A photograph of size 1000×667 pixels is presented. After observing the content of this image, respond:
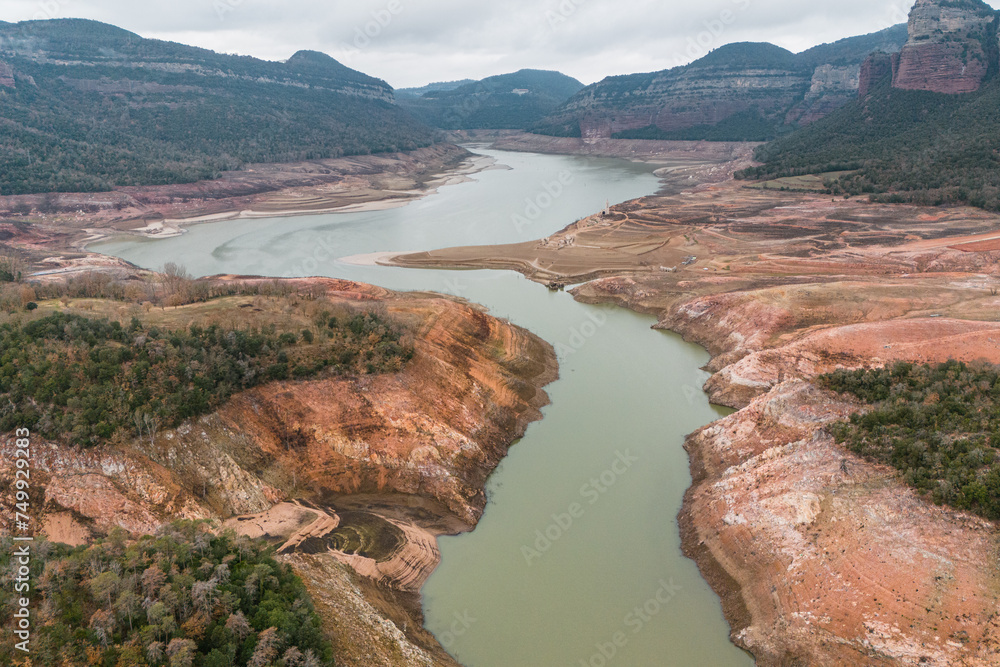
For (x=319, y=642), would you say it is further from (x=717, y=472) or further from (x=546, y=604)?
(x=717, y=472)

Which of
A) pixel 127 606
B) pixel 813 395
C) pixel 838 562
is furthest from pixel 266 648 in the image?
pixel 813 395

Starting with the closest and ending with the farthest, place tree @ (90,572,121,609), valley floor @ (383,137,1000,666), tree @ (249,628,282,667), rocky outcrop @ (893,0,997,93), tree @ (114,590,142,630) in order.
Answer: tree @ (114,590,142,630), tree @ (249,628,282,667), tree @ (90,572,121,609), valley floor @ (383,137,1000,666), rocky outcrop @ (893,0,997,93)

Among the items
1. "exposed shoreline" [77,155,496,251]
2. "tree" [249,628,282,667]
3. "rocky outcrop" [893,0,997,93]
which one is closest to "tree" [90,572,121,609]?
"tree" [249,628,282,667]

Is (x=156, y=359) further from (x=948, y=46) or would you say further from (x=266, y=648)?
(x=948, y=46)

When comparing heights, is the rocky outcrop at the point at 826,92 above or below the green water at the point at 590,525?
above

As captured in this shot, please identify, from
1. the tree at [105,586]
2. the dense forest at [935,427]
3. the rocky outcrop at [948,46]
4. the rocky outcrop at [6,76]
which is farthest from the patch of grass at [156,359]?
the rocky outcrop at [6,76]

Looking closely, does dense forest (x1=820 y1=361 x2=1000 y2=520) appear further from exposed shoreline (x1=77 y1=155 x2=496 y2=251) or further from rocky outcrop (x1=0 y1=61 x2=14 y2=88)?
rocky outcrop (x1=0 y1=61 x2=14 y2=88)

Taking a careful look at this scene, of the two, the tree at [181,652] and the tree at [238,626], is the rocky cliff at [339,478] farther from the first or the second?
the tree at [181,652]
